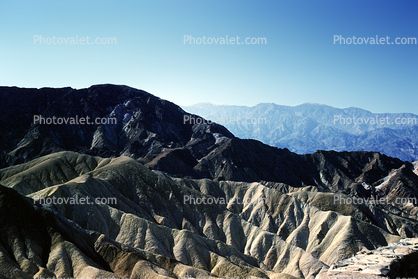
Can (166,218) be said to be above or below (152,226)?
below

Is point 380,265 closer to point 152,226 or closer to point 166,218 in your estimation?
point 152,226

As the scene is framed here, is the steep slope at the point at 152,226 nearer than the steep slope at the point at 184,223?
Yes

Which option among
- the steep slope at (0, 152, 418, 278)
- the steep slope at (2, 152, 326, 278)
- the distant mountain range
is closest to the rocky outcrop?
the distant mountain range

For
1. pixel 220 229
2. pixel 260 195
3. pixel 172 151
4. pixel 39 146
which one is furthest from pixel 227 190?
pixel 39 146

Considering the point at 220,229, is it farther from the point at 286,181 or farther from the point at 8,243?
the point at 286,181

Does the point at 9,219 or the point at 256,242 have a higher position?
the point at 9,219

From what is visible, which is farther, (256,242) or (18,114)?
(18,114)

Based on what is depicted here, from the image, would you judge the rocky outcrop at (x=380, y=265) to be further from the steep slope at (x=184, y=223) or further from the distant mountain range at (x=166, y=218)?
the steep slope at (x=184, y=223)

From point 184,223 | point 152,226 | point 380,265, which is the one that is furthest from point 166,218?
point 380,265

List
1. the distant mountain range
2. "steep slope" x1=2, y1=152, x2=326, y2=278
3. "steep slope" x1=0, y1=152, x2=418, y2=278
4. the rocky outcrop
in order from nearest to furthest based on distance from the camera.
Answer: the rocky outcrop
the distant mountain range
"steep slope" x1=2, y1=152, x2=326, y2=278
"steep slope" x1=0, y1=152, x2=418, y2=278

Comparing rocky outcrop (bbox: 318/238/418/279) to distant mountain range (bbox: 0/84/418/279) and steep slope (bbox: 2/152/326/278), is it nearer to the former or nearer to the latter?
distant mountain range (bbox: 0/84/418/279)

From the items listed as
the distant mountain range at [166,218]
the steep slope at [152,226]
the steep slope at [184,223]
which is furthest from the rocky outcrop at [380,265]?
the steep slope at [152,226]
